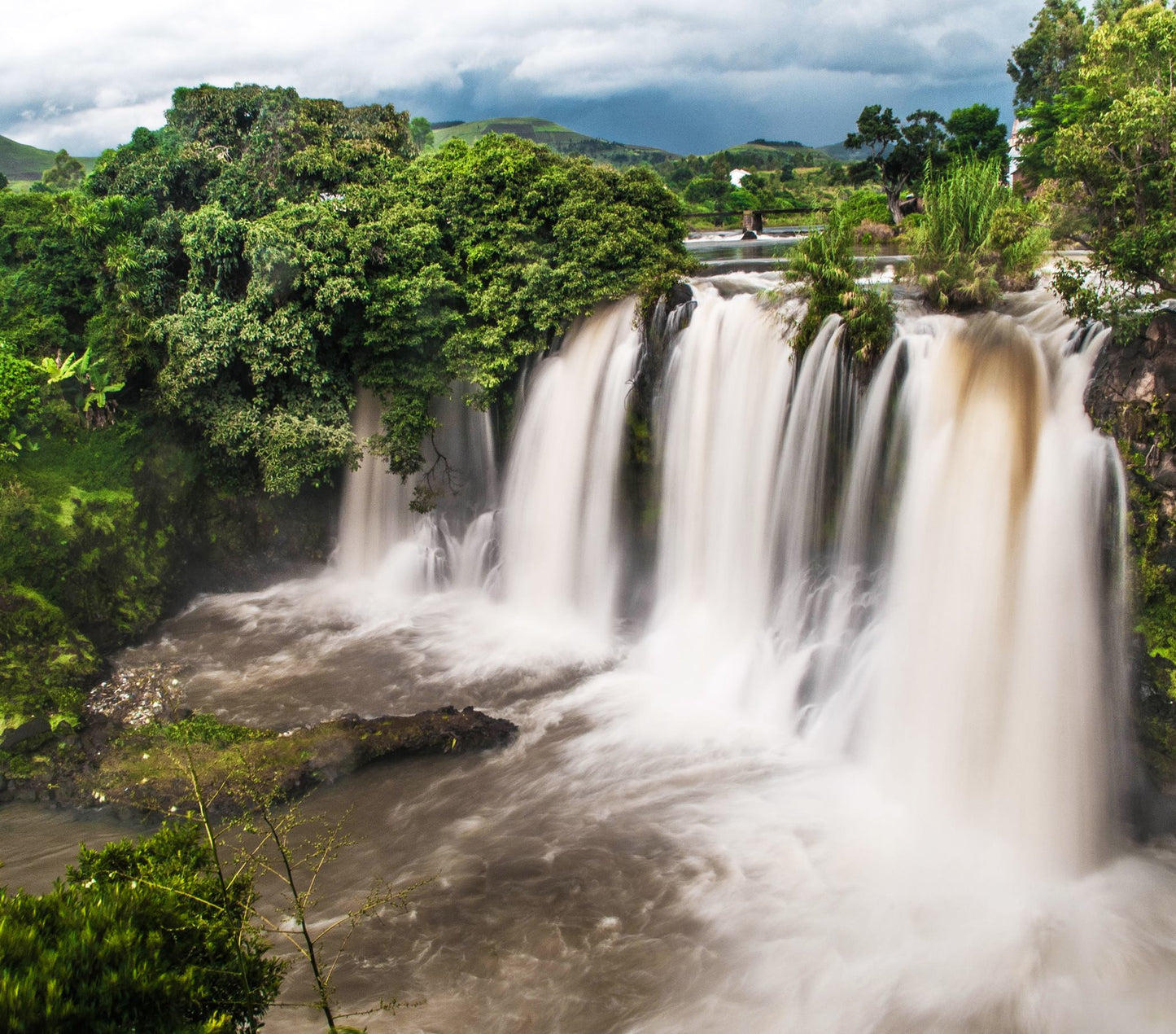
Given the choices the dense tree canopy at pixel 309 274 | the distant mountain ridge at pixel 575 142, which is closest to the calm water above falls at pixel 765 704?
the dense tree canopy at pixel 309 274

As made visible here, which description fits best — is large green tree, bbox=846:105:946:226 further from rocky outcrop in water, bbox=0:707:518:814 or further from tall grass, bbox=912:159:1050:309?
rocky outcrop in water, bbox=0:707:518:814

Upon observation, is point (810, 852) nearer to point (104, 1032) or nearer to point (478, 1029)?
point (478, 1029)

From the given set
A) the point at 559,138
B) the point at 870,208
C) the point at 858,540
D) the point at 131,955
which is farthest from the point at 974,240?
the point at 559,138

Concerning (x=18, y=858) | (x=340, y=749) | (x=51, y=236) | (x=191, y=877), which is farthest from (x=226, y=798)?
(x=51, y=236)

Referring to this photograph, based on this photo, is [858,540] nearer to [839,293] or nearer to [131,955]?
[839,293]

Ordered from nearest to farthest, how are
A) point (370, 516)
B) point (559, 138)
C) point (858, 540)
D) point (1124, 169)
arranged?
point (1124, 169) < point (858, 540) < point (370, 516) < point (559, 138)

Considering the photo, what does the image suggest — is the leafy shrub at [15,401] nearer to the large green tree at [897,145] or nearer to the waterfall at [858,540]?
the waterfall at [858,540]
